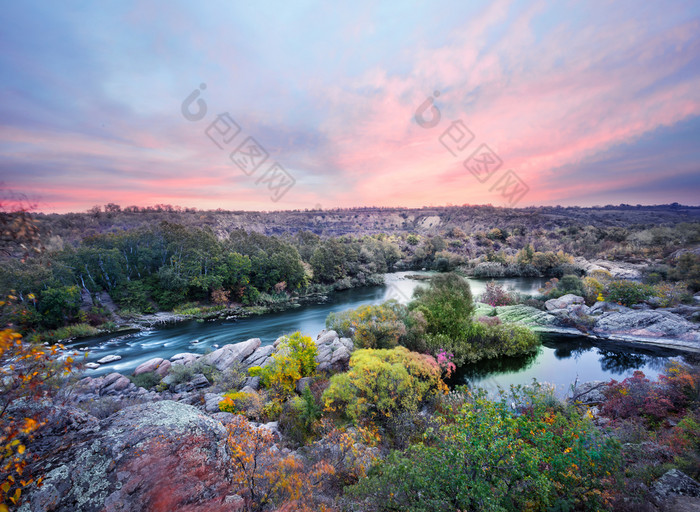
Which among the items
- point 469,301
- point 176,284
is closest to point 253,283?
point 176,284

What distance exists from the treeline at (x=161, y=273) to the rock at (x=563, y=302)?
88.0ft

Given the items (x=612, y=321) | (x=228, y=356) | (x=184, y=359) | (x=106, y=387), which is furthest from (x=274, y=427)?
(x=612, y=321)

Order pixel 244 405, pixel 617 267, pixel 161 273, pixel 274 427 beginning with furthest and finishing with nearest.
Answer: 1. pixel 617 267
2. pixel 161 273
3. pixel 244 405
4. pixel 274 427

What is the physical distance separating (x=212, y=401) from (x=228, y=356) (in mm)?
5644

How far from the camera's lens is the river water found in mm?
18453

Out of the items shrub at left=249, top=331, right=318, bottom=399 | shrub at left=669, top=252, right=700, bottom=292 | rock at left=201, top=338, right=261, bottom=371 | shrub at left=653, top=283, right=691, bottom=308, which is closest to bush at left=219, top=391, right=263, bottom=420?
shrub at left=249, top=331, right=318, bottom=399

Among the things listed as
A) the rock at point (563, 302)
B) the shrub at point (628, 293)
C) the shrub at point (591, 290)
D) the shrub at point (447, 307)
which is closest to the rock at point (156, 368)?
the shrub at point (447, 307)

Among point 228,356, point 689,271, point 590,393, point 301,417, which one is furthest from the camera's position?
point 689,271

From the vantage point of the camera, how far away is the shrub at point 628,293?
2536 centimetres

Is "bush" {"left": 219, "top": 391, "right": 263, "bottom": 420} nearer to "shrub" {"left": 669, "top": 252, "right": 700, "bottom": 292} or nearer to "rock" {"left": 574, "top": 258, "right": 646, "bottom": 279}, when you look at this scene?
"shrub" {"left": 669, "top": 252, "right": 700, "bottom": 292}

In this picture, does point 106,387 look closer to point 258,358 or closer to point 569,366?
point 258,358

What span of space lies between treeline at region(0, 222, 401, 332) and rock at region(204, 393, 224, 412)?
69.5 feet

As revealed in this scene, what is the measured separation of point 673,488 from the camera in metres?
5.04

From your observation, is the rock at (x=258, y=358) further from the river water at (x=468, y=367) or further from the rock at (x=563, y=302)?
the rock at (x=563, y=302)
